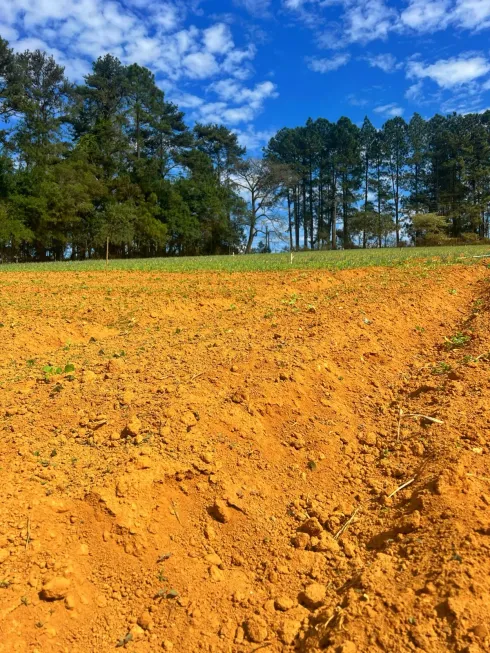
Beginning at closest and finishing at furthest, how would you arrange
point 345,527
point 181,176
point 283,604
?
point 283,604
point 345,527
point 181,176

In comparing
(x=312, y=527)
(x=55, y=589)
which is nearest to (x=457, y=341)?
(x=312, y=527)

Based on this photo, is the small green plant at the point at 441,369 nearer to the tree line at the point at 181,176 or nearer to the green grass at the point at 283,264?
the green grass at the point at 283,264

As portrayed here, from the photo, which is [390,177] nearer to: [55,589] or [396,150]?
[396,150]

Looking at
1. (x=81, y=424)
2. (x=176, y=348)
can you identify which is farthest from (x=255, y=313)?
(x=81, y=424)

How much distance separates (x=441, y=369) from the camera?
4.38 meters

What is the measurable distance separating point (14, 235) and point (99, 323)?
104 feet

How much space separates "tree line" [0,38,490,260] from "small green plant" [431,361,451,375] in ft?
86.8

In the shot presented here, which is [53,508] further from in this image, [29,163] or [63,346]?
[29,163]

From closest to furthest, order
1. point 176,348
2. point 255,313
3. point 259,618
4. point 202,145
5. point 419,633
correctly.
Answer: point 419,633
point 259,618
point 176,348
point 255,313
point 202,145

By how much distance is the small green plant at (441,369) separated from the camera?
14.1ft

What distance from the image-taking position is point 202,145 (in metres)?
52.5

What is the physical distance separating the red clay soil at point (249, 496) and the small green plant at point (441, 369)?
0.04 metres

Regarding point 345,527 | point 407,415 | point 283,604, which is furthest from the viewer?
point 407,415

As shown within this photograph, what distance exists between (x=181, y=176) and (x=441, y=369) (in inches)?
1910
